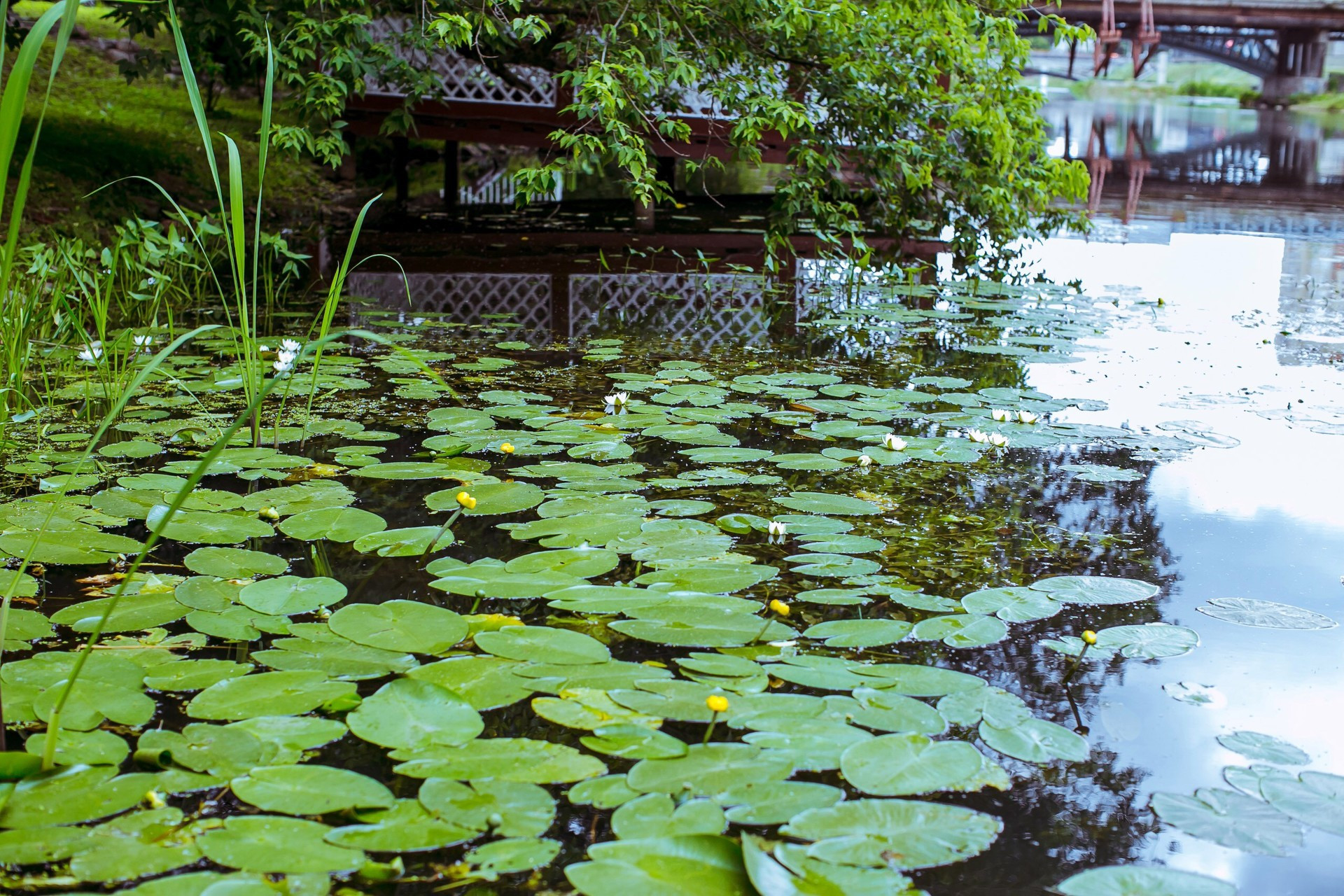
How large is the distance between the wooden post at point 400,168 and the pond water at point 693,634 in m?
5.18

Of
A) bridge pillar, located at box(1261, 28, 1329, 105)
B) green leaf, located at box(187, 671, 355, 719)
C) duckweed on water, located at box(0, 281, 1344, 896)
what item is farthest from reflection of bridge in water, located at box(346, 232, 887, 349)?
bridge pillar, located at box(1261, 28, 1329, 105)

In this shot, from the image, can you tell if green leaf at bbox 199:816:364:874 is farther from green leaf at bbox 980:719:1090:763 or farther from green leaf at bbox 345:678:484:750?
green leaf at bbox 980:719:1090:763

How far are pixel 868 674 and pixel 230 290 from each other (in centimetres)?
426

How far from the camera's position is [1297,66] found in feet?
115

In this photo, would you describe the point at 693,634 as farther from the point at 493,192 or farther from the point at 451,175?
the point at 493,192

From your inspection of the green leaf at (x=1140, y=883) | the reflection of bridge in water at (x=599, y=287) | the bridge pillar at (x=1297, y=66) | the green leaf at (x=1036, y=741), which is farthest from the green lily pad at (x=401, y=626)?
the bridge pillar at (x=1297, y=66)

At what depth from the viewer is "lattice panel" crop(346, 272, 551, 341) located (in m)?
4.55

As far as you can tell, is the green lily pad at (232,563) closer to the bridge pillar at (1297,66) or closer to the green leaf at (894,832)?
the green leaf at (894,832)

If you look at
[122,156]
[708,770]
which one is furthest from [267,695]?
[122,156]

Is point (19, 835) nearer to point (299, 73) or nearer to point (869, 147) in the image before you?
point (299, 73)

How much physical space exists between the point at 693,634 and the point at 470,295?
3.58 m

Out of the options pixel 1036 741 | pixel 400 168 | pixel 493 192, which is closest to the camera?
pixel 1036 741

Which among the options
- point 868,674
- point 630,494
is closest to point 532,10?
point 630,494

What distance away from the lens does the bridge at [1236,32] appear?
2772 cm
